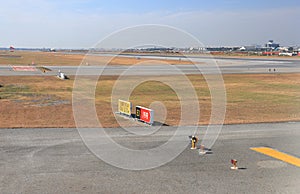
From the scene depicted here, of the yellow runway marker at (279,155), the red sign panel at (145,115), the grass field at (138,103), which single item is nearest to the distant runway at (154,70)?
the grass field at (138,103)

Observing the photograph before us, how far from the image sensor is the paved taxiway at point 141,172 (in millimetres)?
13383

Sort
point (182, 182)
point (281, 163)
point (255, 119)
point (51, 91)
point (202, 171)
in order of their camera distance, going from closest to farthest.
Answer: point (182, 182) < point (202, 171) < point (281, 163) < point (255, 119) < point (51, 91)

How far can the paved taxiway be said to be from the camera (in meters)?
13.4

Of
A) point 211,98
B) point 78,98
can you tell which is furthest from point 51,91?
point 211,98

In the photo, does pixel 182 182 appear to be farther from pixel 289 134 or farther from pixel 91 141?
pixel 289 134

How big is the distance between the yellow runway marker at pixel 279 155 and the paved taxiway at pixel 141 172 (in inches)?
19.9

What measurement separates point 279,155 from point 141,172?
25.2ft

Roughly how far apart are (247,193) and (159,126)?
12081 millimetres

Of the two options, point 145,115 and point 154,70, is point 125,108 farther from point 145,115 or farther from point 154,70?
point 154,70

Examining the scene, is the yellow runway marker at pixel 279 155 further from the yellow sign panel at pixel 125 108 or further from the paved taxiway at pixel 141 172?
the yellow sign panel at pixel 125 108

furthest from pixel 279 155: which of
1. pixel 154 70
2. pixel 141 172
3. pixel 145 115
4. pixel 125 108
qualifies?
pixel 154 70

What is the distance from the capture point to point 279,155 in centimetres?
1798

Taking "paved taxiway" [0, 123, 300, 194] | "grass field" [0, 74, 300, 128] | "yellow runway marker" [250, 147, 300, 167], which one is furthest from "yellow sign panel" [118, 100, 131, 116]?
"yellow runway marker" [250, 147, 300, 167]

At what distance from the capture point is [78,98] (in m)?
37.9
